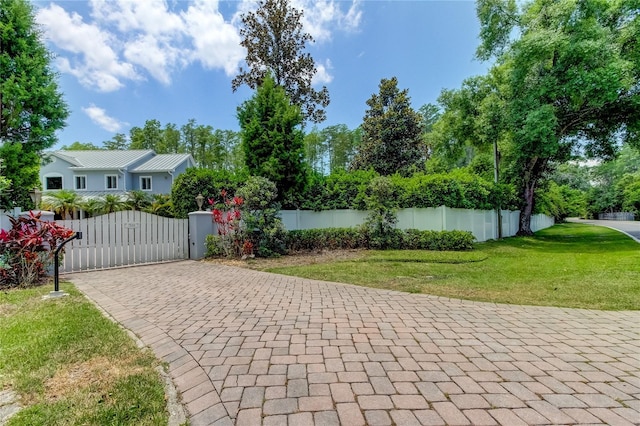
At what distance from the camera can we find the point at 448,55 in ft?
43.5

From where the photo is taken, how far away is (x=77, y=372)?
101 inches

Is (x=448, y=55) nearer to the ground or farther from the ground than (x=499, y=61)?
nearer to the ground

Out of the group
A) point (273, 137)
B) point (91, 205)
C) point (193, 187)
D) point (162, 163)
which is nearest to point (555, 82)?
point (273, 137)

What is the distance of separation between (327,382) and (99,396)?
5.41 feet

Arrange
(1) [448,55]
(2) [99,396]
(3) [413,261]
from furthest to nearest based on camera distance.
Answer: (1) [448,55] < (3) [413,261] < (2) [99,396]

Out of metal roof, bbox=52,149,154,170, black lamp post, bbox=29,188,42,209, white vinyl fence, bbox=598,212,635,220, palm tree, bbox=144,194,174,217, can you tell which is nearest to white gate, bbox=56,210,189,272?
Result: black lamp post, bbox=29,188,42,209

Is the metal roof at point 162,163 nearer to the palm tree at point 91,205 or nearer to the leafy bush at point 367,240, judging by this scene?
the palm tree at point 91,205

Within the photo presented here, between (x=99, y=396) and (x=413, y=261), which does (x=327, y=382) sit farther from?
(x=413, y=261)

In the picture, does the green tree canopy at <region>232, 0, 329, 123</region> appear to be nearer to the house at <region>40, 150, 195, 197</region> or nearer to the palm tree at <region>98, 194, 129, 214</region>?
the palm tree at <region>98, 194, 129, 214</region>

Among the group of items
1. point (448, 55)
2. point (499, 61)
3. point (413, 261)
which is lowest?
point (413, 261)

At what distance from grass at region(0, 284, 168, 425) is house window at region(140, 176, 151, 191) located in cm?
2138

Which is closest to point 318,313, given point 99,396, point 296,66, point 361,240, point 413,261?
point 99,396

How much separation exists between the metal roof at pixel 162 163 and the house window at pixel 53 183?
512 centimetres

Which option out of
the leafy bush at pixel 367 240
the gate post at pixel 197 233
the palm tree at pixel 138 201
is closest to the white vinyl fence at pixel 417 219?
the leafy bush at pixel 367 240
